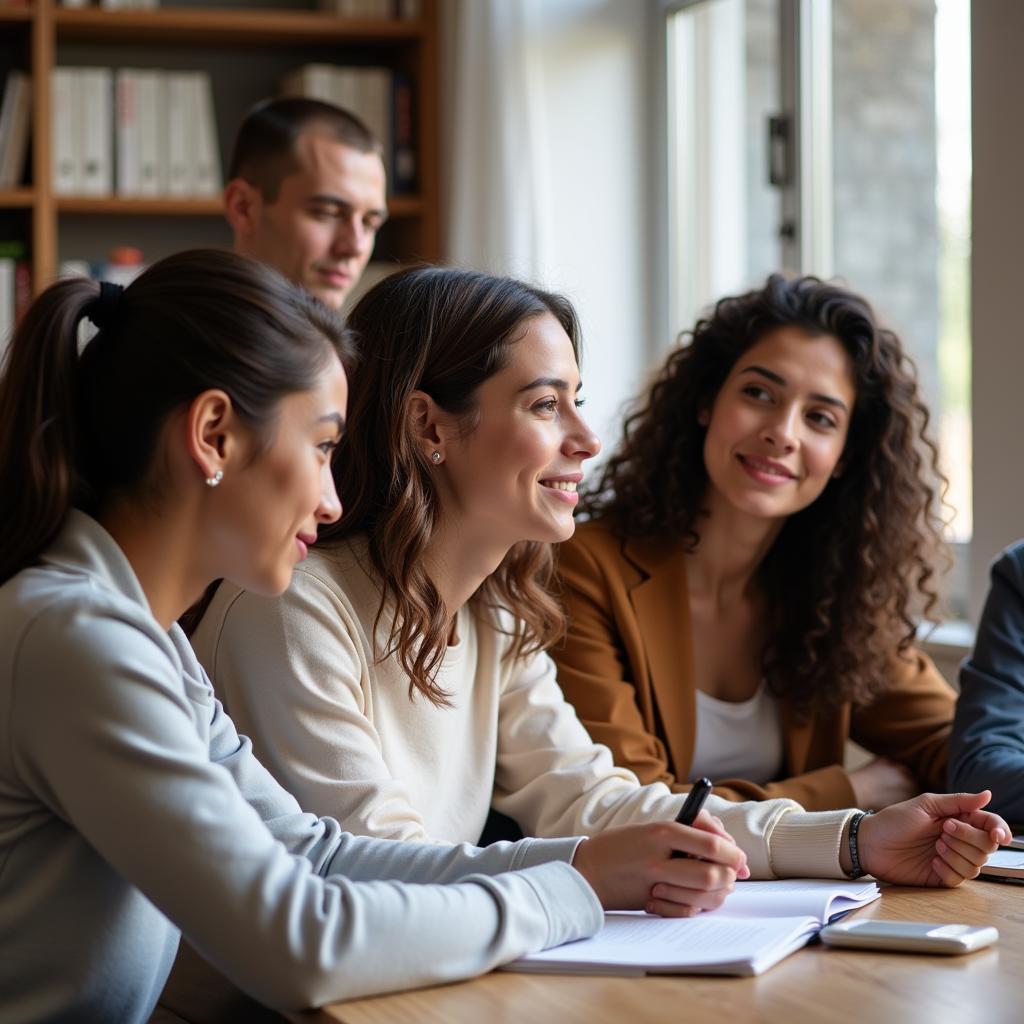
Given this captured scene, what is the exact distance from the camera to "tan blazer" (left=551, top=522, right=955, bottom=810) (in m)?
2.07

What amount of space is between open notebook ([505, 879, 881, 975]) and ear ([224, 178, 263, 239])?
2144 millimetres

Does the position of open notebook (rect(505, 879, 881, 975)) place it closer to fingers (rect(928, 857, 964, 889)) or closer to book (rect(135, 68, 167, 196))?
fingers (rect(928, 857, 964, 889))

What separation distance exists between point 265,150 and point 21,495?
216cm

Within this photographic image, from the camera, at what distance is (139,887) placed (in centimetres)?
107

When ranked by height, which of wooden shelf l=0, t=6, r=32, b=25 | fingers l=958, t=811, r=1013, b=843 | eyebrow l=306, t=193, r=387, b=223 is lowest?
fingers l=958, t=811, r=1013, b=843

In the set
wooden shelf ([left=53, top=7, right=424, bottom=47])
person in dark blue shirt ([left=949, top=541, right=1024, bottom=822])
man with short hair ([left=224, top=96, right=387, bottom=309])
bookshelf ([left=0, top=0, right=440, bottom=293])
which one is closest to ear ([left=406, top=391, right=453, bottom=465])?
person in dark blue shirt ([left=949, top=541, right=1024, bottom=822])

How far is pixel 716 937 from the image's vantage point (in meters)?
1.25

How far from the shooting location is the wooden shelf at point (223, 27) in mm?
3742

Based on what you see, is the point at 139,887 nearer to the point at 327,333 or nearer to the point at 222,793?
the point at 222,793

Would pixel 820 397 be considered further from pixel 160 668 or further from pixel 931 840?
pixel 160 668

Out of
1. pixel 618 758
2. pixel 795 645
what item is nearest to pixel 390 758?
pixel 618 758

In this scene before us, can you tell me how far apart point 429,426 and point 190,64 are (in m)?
2.73

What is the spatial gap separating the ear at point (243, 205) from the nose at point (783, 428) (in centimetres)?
141

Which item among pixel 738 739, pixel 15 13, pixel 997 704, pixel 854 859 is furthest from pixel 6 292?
pixel 854 859
